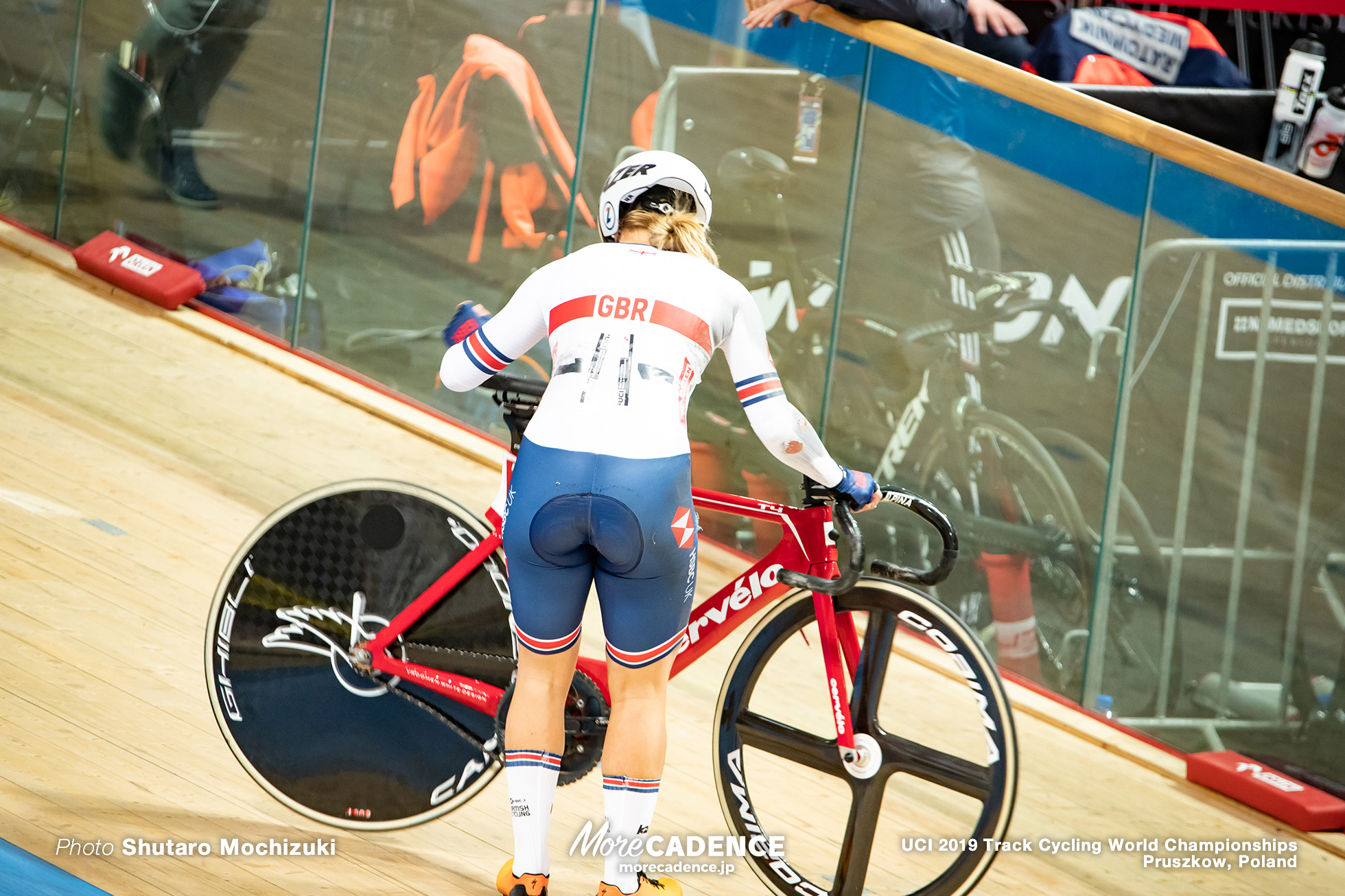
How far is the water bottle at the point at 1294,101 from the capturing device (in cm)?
526

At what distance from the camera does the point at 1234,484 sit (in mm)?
4477

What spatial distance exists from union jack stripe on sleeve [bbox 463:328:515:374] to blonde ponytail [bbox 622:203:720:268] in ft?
1.21

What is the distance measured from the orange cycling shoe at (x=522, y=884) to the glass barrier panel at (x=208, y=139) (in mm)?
4120

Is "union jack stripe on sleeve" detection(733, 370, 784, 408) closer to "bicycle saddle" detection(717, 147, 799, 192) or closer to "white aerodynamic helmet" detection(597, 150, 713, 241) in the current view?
"white aerodynamic helmet" detection(597, 150, 713, 241)

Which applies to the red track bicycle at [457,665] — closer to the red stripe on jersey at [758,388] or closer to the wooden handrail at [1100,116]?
the red stripe on jersey at [758,388]

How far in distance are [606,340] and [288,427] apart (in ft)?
11.0

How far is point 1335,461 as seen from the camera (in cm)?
432

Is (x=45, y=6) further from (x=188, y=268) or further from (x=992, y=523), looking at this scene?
(x=992, y=523)

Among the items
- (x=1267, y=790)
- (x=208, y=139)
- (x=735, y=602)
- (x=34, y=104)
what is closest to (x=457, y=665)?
(x=735, y=602)

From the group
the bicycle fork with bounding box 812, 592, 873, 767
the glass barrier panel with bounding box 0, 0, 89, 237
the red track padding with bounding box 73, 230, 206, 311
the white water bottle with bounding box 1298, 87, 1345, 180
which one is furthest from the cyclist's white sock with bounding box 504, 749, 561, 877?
the glass barrier panel with bounding box 0, 0, 89, 237

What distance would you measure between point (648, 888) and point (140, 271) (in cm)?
492

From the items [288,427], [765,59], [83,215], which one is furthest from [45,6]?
[765,59]

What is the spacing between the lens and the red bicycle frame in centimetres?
283

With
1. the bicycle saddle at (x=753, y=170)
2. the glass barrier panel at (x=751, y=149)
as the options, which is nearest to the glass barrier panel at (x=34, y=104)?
the glass barrier panel at (x=751, y=149)
